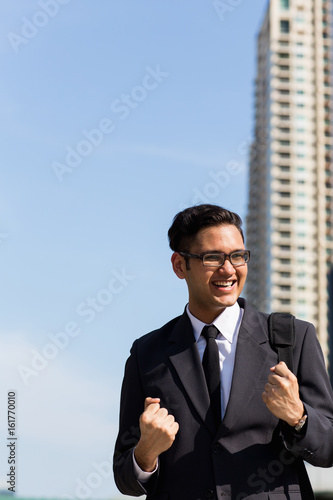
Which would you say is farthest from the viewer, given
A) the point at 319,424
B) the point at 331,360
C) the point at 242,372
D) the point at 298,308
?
the point at 298,308

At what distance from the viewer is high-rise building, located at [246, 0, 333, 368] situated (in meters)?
116

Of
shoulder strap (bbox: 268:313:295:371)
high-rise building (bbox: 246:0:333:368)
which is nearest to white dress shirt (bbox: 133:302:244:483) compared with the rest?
shoulder strap (bbox: 268:313:295:371)

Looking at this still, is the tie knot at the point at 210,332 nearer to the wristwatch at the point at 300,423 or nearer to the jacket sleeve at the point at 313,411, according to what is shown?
the jacket sleeve at the point at 313,411

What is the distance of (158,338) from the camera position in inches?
155

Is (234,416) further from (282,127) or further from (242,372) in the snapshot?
(282,127)

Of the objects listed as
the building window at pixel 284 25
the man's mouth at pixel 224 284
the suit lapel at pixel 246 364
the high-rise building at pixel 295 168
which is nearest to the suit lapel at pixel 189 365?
the suit lapel at pixel 246 364

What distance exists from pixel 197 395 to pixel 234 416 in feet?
0.69

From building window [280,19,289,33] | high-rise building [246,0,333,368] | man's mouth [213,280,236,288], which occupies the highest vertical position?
building window [280,19,289,33]

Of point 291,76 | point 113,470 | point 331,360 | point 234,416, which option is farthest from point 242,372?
point 291,76

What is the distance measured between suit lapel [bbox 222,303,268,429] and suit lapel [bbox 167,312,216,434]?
0.39 feet

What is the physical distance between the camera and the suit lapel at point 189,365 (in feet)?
11.6

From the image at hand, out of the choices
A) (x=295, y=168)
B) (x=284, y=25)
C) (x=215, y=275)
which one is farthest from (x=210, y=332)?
(x=284, y=25)

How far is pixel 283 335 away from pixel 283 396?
1.72 ft

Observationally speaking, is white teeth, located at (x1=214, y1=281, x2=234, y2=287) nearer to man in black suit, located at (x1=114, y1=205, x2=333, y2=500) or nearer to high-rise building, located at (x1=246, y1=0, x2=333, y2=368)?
man in black suit, located at (x1=114, y1=205, x2=333, y2=500)
